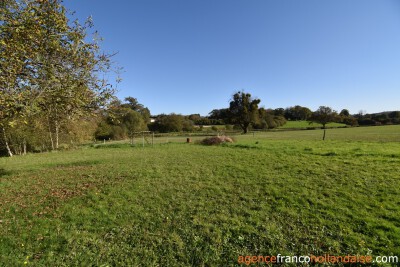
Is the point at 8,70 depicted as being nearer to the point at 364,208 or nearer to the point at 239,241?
the point at 239,241

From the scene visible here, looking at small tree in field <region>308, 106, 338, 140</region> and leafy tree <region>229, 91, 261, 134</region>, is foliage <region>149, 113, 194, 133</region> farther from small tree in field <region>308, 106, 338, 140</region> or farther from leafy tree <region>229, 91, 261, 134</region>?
small tree in field <region>308, 106, 338, 140</region>

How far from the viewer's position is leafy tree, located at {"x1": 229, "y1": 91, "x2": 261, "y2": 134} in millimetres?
60531

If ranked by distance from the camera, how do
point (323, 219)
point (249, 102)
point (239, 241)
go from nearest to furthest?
point (239, 241) < point (323, 219) < point (249, 102)

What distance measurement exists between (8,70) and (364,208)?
11232mm

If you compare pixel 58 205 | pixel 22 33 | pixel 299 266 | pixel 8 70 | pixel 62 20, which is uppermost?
pixel 62 20

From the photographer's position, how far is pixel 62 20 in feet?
23.5

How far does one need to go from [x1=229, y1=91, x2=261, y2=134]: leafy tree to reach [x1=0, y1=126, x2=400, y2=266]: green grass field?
50.6m

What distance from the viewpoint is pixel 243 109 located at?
60.8 metres

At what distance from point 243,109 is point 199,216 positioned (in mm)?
56530

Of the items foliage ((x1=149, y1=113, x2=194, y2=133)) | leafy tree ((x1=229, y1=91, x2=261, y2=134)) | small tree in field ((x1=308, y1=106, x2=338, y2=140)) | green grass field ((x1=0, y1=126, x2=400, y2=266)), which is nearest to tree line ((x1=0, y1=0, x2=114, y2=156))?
green grass field ((x1=0, y1=126, x2=400, y2=266))

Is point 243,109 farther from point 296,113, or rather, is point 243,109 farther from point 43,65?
point 296,113

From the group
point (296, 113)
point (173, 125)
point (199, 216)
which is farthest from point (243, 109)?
point (296, 113)

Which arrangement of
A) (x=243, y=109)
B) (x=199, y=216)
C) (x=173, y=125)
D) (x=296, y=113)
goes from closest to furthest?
(x=199, y=216) < (x=243, y=109) < (x=173, y=125) < (x=296, y=113)

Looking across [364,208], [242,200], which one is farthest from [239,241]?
[364,208]
